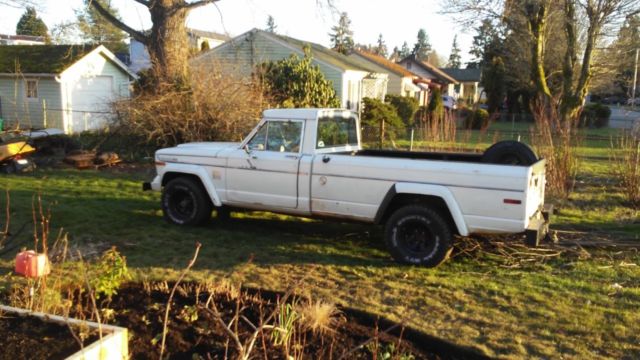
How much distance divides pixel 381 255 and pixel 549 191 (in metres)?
5.44

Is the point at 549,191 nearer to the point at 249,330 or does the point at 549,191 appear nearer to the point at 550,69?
the point at 249,330

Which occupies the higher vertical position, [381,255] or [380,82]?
[380,82]

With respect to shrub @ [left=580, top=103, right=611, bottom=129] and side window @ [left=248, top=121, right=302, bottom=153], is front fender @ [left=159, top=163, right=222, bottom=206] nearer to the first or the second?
side window @ [left=248, top=121, right=302, bottom=153]

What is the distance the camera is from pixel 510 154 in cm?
688

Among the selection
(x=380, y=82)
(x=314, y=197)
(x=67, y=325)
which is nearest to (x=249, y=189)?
(x=314, y=197)

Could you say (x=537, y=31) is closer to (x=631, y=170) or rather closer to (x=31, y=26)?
(x=631, y=170)

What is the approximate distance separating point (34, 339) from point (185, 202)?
4398 millimetres

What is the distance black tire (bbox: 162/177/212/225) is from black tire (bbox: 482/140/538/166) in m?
3.93

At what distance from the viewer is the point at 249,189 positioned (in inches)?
292

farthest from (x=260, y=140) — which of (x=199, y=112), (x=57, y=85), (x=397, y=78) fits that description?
(x=397, y=78)

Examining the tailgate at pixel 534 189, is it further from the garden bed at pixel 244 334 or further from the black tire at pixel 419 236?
the garden bed at pixel 244 334

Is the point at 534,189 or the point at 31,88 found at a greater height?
the point at 31,88

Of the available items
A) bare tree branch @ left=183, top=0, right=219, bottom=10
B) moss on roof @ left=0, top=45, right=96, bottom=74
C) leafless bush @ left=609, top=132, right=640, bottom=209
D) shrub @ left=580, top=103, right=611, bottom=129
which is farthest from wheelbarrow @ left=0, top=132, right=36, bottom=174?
shrub @ left=580, top=103, right=611, bottom=129

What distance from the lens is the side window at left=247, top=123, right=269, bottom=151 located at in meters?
7.38
